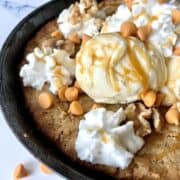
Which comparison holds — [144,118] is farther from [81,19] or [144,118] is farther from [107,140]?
[81,19]

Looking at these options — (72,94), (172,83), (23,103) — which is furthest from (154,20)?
(23,103)

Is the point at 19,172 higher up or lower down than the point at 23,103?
lower down

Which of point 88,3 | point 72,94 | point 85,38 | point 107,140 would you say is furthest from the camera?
point 88,3

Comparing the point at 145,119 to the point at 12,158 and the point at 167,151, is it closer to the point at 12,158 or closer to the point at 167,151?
the point at 167,151

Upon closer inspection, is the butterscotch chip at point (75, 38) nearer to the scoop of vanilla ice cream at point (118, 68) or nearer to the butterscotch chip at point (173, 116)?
the scoop of vanilla ice cream at point (118, 68)

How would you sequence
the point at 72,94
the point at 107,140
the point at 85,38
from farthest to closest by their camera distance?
the point at 85,38 → the point at 72,94 → the point at 107,140

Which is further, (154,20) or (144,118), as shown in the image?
(154,20)

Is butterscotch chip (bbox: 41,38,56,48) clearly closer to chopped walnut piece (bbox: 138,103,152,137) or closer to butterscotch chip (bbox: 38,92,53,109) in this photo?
butterscotch chip (bbox: 38,92,53,109)

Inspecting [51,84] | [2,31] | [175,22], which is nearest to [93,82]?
[51,84]
